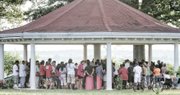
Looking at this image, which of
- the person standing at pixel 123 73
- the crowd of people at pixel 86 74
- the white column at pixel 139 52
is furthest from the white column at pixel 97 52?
the person standing at pixel 123 73

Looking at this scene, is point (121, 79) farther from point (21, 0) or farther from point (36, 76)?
point (21, 0)

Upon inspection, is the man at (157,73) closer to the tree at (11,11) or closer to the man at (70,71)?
the man at (70,71)

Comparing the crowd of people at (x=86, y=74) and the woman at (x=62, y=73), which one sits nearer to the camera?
the crowd of people at (x=86, y=74)

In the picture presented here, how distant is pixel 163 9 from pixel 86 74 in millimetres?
13754

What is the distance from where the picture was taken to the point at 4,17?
162ft

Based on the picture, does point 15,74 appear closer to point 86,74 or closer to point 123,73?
point 86,74

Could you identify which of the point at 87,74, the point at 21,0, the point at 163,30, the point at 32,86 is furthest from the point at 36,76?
the point at 21,0

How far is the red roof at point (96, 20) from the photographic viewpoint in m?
30.2

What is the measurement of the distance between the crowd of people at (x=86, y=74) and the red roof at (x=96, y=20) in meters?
1.72

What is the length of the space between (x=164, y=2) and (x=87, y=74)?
45.8ft

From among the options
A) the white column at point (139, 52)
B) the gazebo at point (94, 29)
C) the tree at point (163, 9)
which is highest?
the tree at point (163, 9)

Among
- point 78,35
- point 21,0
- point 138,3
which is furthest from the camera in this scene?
point 21,0

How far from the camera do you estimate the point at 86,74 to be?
98.9ft

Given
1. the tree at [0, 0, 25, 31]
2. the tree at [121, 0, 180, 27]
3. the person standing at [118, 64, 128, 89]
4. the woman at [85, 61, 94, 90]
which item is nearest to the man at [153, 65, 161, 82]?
the person standing at [118, 64, 128, 89]
